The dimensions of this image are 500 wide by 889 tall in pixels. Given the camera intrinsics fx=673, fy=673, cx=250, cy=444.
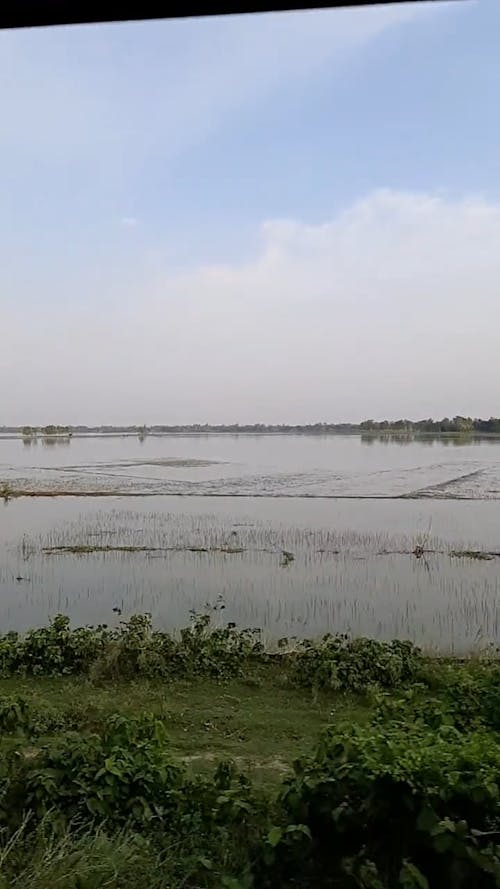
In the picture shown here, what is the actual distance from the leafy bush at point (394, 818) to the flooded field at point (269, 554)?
424cm

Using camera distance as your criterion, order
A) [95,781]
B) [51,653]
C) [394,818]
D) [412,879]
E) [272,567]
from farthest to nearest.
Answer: [272,567] → [51,653] → [95,781] → [394,818] → [412,879]

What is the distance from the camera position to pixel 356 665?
164 inches

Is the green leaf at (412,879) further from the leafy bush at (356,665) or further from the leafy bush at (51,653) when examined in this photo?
the leafy bush at (51,653)

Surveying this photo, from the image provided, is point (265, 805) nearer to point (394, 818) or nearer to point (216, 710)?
point (394, 818)

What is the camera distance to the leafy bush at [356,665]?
4.05 meters

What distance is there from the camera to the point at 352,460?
26609mm

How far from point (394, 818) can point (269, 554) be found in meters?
7.74

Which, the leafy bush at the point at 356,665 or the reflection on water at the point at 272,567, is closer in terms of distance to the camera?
the leafy bush at the point at 356,665

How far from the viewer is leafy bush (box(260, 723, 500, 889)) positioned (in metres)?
1.33

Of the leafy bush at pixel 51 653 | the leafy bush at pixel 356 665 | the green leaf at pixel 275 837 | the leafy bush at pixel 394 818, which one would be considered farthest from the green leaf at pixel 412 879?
the leafy bush at pixel 51 653

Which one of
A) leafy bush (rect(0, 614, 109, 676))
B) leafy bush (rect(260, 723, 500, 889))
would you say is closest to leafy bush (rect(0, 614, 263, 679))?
leafy bush (rect(0, 614, 109, 676))

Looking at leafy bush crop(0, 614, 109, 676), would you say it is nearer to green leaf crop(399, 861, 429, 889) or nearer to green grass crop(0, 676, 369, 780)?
green grass crop(0, 676, 369, 780)

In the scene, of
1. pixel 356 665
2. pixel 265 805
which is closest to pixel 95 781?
pixel 265 805

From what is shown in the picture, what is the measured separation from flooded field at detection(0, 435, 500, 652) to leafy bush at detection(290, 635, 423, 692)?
1.41m
